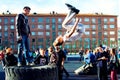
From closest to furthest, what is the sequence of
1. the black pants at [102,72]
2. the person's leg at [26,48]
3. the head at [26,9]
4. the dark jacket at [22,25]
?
the head at [26,9], the dark jacket at [22,25], the person's leg at [26,48], the black pants at [102,72]

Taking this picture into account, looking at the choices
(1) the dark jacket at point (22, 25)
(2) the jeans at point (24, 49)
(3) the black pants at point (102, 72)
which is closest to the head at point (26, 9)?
(1) the dark jacket at point (22, 25)

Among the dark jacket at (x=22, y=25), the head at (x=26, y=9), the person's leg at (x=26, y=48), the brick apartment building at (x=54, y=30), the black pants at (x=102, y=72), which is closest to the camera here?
the head at (x=26, y=9)

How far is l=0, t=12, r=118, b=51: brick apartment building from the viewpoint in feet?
360

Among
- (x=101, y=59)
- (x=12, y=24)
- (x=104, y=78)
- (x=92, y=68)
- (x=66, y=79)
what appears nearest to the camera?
(x=101, y=59)

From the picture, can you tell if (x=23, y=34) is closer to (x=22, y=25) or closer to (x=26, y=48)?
(x=22, y=25)

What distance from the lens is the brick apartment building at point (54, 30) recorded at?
109812mm

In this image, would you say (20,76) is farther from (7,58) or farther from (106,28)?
(106,28)

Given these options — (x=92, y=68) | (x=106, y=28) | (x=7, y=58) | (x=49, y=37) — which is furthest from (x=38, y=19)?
(x=7, y=58)

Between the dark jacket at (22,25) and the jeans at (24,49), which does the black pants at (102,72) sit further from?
the dark jacket at (22,25)

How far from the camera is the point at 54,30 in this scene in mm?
112312

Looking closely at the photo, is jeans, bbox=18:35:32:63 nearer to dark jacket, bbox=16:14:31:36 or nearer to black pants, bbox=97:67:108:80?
dark jacket, bbox=16:14:31:36

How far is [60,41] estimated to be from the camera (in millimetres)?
8203

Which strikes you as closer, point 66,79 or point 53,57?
point 53,57

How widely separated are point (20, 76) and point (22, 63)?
2387 millimetres
